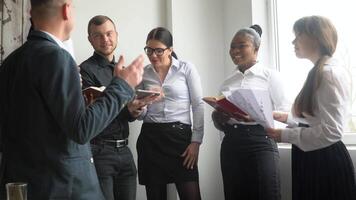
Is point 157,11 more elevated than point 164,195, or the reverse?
point 157,11

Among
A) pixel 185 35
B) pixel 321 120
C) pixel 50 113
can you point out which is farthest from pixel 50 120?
pixel 185 35

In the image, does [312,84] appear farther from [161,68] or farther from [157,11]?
[157,11]

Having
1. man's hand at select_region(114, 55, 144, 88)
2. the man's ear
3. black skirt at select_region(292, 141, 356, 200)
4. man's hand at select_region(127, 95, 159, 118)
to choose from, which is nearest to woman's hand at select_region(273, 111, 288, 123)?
black skirt at select_region(292, 141, 356, 200)

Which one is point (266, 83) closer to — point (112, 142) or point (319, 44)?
point (319, 44)

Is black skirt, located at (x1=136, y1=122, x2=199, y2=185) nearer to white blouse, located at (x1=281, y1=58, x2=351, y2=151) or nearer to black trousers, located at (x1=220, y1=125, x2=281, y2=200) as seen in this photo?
black trousers, located at (x1=220, y1=125, x2=281, y2=200)

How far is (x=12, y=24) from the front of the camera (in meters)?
2.26

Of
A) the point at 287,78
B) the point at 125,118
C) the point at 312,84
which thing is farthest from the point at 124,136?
the point at 287,78

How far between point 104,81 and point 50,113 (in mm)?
997

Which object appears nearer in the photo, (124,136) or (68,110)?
(68,110)

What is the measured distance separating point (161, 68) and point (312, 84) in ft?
3.20

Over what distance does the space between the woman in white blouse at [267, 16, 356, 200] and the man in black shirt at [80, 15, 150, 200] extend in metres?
0.88

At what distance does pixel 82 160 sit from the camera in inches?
45.8

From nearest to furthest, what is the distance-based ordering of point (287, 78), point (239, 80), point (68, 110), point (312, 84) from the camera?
point (68, 110) < point (312, 84) < point (239, 80) < point (287, 78)

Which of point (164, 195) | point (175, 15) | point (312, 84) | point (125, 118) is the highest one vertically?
point (175, 15)
